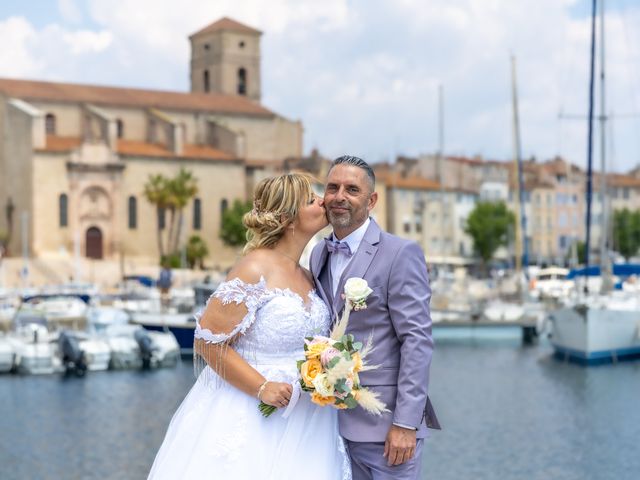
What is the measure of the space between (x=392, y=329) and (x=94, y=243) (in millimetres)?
68846

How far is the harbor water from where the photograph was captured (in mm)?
16750

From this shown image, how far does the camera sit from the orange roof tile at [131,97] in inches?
3041

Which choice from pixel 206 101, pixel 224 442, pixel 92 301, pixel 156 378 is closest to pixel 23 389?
pixel 156 378

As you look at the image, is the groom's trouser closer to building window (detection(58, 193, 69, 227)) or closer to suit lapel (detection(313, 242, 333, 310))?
suit lapel (detection(313, 242, 333, 310))

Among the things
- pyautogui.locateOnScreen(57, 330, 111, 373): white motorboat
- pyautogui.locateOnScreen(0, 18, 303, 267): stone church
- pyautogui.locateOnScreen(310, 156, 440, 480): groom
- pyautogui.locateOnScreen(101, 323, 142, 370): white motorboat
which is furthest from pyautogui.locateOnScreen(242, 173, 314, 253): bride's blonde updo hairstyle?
pyautogui.locateOnScreen(0, 18, 303, 267): stone church

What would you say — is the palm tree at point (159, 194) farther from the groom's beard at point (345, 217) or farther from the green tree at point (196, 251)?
the groom's beard at point (345, 217)

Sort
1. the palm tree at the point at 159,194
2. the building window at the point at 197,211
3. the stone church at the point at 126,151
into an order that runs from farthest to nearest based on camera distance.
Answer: the building window at the point at 197,211 < the palm tree at the point at 159,194 < the stone church at the point at 126,151

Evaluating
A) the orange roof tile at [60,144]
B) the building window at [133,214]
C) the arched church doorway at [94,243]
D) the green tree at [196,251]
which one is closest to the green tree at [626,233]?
the green tree at [196,251]

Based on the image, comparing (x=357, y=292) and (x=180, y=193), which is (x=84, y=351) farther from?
(x=180, y=193)

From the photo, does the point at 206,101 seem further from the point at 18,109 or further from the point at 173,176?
the point at 18,109

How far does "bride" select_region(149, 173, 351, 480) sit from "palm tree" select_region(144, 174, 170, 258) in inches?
2665

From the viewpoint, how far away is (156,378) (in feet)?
95.7

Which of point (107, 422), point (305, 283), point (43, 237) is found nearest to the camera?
point (305, 283)

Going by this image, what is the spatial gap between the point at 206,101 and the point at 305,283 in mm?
79546
